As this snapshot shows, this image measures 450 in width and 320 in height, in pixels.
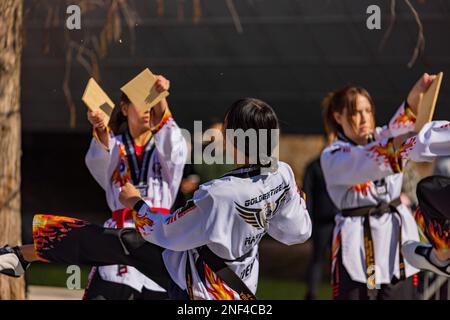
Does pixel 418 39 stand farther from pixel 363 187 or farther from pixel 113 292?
pixel 113 292

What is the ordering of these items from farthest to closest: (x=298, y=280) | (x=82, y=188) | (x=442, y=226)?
(x=82, y=188), (x=298, y=280), (x=442, y=226)

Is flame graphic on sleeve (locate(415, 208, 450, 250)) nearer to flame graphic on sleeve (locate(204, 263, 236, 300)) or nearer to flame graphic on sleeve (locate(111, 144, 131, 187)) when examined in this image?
flame graphic on sleeve (locate(204, 263, 236, 300))

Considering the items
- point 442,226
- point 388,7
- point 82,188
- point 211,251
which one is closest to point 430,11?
point 388,7

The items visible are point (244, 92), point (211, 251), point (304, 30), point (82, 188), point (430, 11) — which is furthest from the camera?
point (82, 188)

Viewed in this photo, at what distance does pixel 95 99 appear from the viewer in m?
4.94

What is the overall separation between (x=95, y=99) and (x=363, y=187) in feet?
5.05

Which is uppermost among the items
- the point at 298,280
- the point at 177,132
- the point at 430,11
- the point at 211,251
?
the point at 430,11

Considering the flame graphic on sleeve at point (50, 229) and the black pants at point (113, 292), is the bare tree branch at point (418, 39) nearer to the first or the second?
the black pants at point (113, 292)

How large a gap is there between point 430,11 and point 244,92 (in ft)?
14.6

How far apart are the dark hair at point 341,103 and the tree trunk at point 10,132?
6.25 ft

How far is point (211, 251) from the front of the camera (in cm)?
410

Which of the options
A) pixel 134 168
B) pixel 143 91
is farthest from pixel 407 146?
pixel 134 168

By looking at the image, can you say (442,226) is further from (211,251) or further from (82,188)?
(82,188)

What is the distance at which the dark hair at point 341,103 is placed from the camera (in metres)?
5.37
